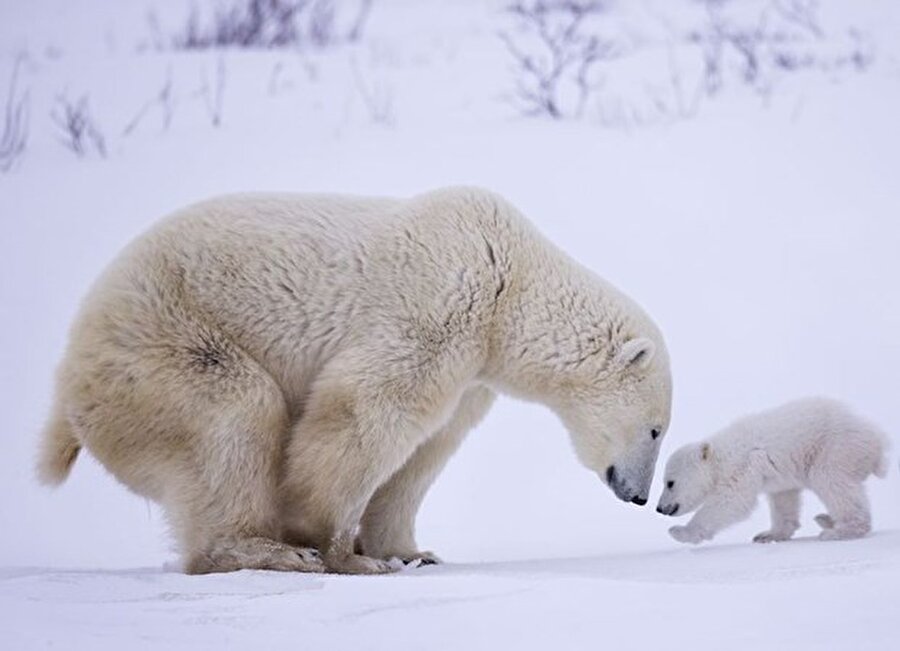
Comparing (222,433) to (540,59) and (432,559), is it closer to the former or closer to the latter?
(432,559)

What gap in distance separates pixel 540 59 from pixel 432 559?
9.45 m

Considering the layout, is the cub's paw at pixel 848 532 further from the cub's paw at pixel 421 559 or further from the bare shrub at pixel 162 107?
the bare shrub at pixel 162 107

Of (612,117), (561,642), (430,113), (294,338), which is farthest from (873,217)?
(561,642)

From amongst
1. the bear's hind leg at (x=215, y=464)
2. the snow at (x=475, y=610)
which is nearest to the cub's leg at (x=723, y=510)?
the snow at (x=475, y=610)

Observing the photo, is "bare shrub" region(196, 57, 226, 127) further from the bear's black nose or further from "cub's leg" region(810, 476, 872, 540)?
"cub's leg" region(810, 476, 872, 540)

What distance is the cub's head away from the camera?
652 centimetres

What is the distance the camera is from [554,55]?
1525cm

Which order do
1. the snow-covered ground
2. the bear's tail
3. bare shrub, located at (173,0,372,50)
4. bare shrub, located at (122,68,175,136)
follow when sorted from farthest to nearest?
bare shrub, located at (173,0,372,50)
bare shrub, located at (122,68,175,136)
the bear's tail
the snow-covered ground

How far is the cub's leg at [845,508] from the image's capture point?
6492 mm

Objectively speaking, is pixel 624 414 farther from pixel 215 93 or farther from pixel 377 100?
pixel 215 93

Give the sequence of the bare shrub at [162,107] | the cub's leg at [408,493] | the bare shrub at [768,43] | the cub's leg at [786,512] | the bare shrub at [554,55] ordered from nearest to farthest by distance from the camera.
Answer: the cub's leg at [408,493], the cub's leg at [786,512], the bare shrub at [162,107], the bare shrub at [554,55], the bare shrub at [768,43]

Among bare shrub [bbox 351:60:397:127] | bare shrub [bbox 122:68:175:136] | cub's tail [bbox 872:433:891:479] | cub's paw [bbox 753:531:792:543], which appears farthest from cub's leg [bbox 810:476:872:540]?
bare shrub [bbox 122:68:175:136]

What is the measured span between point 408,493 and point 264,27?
10871mm

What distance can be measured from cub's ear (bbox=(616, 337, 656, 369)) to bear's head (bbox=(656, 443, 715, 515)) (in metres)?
0.91
